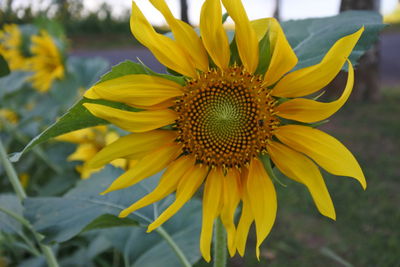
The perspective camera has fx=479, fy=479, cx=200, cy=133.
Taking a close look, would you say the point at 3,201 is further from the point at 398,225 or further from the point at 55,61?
the point at 398,225

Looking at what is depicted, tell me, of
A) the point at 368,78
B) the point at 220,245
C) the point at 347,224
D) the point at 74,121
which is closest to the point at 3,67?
the point at 74,121

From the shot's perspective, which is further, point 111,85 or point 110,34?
point 110,34

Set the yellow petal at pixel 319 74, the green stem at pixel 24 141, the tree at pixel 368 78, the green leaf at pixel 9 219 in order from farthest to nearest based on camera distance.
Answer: the tree at pixel 368 78, the green stem at pixel 24 141, the green leaf at pixel 9 219, the yellow petal at pixel 319 74

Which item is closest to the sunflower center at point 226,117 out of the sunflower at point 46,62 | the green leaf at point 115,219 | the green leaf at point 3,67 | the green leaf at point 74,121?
the green leaf at point 74,121

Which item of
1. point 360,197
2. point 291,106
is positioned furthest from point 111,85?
point 360,197

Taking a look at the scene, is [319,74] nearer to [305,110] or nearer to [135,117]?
[305,110]

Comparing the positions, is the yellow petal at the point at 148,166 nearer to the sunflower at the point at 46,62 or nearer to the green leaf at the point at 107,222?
the green leaf at the point at 107,222

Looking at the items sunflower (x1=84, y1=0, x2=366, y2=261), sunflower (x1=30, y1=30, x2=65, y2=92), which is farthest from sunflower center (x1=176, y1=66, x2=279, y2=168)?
sunflower (x1=30, y1=30, x2=65, y2=92)
